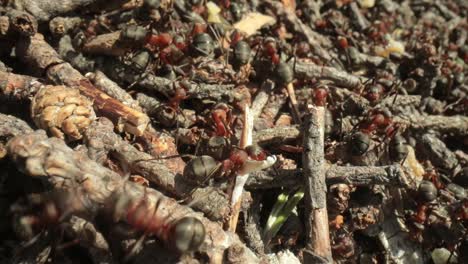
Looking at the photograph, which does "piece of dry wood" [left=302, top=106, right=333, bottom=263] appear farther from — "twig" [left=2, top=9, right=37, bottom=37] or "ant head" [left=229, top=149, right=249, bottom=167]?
"twig" [left=2, top=9, right=37, bottom=37]

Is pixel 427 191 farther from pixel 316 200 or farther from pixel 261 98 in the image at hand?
pixel 261 98

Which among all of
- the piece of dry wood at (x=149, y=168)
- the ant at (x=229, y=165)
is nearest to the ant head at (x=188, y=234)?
the piece of dry wood at (x=149, y=168)

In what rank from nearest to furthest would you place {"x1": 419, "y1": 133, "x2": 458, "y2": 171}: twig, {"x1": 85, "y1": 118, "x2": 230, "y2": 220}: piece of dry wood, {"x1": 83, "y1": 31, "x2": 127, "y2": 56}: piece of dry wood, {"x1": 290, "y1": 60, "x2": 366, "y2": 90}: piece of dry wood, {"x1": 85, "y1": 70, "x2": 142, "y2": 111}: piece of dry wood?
1. {"x1": 85, "y1": 118, "x2": 230, "y2": 220}: piece of dry wood
2. {"x1": 85, "y1": 70, "x2": 142, "y2": 111}: piece of dry wood
3. {"x1": 83, "y1": 31, "x2": 127, "y2": 56}: piece of dry wood
4. {"x1": 419, "y1": 133, "x2": 458, "y2": 171}: twig
5. {"x1": 290, "y1": 60, "x2": 366, "y2": 90}: piece of dry wood

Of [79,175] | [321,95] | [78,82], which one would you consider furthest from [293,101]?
[79,175]

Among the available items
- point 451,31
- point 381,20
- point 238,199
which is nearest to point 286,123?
point 238,199

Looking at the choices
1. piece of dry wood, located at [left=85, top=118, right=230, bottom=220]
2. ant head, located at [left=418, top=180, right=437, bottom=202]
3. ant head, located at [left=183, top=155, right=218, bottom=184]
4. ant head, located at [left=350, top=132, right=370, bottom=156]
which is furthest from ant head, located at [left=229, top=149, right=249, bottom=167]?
ant head, located at [left=418, top=180, right=437, bottom=202]

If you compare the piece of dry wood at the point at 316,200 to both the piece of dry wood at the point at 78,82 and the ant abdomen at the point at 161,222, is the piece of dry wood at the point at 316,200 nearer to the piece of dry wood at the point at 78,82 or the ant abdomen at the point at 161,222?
the ant abdomen at the point at 161,222
